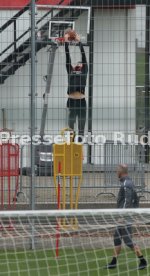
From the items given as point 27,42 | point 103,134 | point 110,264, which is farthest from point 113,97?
point 110,264

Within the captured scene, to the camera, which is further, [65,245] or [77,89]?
[77,89]

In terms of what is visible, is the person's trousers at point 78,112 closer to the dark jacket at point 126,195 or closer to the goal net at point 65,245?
the goal net at point 65,245

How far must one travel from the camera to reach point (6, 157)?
16.8 metres

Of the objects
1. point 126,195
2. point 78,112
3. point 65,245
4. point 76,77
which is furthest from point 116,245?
point 76,77

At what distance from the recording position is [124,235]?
14352mm

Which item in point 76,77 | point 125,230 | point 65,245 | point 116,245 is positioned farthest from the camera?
point 76,77

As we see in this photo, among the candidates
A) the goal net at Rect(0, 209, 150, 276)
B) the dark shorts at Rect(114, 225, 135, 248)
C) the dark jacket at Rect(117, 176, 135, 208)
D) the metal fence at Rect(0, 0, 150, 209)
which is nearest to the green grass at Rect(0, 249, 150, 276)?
the goal net at Rect(0, 209, 150, 276)

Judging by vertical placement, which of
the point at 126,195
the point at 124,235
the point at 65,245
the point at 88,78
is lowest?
the point at 65,245

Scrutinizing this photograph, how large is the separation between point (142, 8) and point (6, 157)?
3238 millimetres

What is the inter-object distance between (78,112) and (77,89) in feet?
1.22

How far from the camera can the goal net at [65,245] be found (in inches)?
582

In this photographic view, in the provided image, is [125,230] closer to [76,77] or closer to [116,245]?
[116,245]

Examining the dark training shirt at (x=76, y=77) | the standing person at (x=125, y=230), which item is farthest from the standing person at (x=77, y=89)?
the standing person at (x=125, y=230)

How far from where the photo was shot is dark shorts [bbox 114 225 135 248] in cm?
1426
